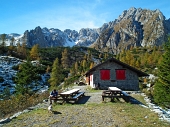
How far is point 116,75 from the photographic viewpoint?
29.2 meters

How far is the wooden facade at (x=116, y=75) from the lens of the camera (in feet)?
94.8

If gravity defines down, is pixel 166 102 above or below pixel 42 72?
below

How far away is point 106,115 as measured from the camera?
10.9 metres

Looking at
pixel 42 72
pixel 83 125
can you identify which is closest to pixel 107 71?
pixel 83 125

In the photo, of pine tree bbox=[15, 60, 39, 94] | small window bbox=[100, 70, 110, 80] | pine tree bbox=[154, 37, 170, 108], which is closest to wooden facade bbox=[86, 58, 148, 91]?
small window bbox=[100, 70, 110, 80]

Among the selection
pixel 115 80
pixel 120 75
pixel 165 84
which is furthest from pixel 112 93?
pixel 120 75

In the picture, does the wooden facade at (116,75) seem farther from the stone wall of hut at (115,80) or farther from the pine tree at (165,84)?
the pine tree at (165,84)

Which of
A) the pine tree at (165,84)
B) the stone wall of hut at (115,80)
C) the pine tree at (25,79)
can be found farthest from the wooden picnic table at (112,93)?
the pine tree at (25,79)

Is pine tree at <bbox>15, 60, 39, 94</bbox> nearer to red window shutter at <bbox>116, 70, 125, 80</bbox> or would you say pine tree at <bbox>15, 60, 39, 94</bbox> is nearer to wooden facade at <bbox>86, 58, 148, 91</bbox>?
wooden facade at <bbox>86, 58, 148, 91</bbox>

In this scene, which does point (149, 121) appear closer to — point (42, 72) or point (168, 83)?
point (168, 83)

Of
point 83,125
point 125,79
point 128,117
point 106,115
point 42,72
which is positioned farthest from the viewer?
point 42,72

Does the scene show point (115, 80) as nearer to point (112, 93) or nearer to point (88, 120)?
point (112, 93)

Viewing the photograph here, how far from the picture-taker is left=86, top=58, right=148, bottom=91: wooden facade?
28.9 m

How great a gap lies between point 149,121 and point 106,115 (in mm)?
2631
